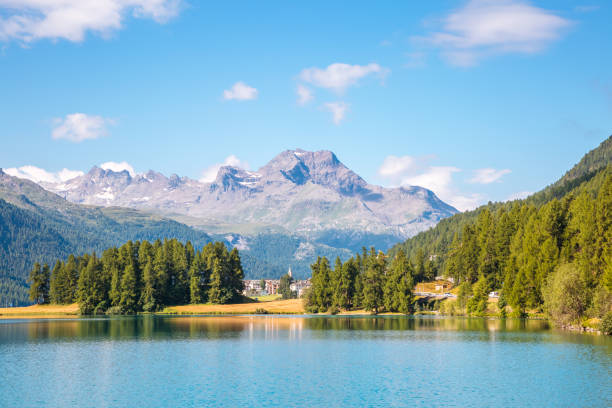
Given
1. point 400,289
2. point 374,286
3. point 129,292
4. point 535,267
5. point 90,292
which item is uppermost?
point 535,267

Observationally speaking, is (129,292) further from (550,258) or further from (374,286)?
(550,258)

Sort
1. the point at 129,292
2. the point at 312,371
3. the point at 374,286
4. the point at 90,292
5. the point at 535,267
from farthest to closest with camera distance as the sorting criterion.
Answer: the point at 129,292 < the point at 90,292 < the point at 374,286 < the point at 535,267 < the point at 312,371

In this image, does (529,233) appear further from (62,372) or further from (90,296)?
(90,296)

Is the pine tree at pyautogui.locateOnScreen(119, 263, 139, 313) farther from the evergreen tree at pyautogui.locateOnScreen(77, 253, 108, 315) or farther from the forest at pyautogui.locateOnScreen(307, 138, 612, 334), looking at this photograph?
the forest at pyautogui.locateOnScreen(307, 138, 612, 334)

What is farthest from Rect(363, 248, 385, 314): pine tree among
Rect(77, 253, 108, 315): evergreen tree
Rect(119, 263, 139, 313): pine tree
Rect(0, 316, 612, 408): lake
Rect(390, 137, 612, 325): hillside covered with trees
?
Rect(0, 316, 612, 408): lake

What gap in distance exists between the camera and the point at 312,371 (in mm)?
66375

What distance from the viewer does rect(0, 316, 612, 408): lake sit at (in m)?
52.1

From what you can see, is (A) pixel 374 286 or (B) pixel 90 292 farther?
(B) pixel 90 292

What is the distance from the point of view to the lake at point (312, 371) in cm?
5206

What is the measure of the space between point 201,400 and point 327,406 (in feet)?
35.7

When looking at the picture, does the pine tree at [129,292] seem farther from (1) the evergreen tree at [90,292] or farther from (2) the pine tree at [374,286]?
(2) the pine tree at [374,286]

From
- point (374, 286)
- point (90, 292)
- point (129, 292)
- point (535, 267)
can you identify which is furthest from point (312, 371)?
point (90, 292)

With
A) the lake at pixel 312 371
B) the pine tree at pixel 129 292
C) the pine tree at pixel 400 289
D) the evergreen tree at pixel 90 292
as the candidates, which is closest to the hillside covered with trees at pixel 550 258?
the lake at pixel 312 371

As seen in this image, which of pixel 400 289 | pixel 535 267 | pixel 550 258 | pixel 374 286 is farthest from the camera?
pixel 374 286
